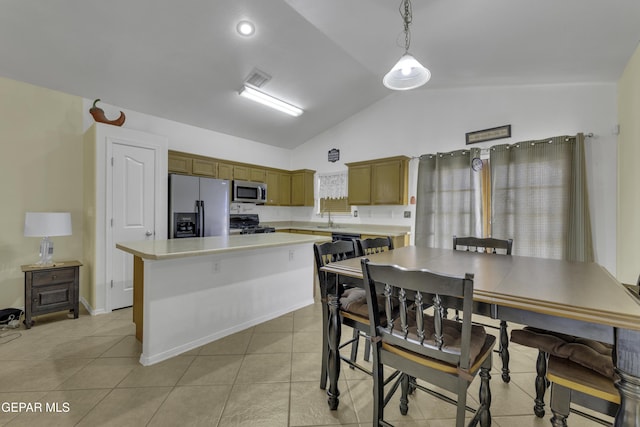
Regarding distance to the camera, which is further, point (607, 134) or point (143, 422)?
point (607, 134)

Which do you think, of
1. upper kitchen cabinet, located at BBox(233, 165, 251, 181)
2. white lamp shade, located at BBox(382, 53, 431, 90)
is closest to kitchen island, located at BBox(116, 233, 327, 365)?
white lamp shade, located at BBox(382, 53, 431, 90)

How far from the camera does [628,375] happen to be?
2.98 feet

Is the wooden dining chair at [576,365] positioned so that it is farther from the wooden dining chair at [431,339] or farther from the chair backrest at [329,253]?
the chair backrest at [329,253]

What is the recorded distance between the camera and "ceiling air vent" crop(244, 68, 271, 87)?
3.53 meters

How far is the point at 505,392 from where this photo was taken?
180cm

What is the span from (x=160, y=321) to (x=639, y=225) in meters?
4.00

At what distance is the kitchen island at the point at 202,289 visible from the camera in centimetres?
209

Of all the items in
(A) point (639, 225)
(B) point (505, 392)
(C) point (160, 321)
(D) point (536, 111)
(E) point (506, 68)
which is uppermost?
(E) point (506, 68)

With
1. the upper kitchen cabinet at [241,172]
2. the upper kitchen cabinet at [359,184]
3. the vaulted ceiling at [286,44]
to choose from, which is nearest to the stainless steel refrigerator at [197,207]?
the upper kitchen cabinet at [241,172]

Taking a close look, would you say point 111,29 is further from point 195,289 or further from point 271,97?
point 195,289

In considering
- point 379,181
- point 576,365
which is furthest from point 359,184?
point 576,365

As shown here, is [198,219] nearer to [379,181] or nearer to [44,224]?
[44,224]

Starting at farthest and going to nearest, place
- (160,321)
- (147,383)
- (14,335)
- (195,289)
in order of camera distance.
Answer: (14,335), (195,289), (160,321), (147,383)


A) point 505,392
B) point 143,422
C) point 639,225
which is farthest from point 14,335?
point 639,225
